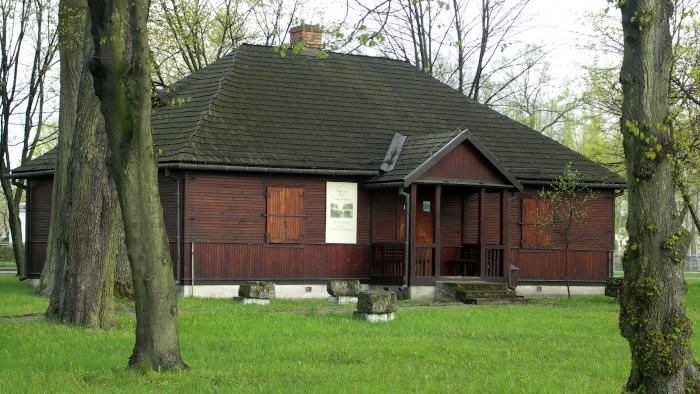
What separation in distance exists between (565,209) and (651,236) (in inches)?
670

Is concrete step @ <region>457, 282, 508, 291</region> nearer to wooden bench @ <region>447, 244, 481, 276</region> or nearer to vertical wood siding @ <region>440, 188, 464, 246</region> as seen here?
wooden bench @ <region>447, 244, 481, 276</region>

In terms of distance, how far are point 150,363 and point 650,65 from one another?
6.33 meters

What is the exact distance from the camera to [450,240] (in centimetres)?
2403

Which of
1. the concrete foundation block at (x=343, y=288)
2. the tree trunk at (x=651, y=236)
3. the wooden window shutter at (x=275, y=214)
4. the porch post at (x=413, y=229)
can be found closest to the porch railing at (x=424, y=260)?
the porch post at (x=413, y=229)

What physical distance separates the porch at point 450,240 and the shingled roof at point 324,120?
146cm

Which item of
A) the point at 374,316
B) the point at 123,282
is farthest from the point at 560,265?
the point at 123,282

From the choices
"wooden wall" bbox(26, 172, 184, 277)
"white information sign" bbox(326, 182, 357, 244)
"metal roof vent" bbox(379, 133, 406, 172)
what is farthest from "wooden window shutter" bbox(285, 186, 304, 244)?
"wooden wall" bbox(26, 172, 184, 277)

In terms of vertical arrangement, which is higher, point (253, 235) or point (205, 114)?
point (205, 114)

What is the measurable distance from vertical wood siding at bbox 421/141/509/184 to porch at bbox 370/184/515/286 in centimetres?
36

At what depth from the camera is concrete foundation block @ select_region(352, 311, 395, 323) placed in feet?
50.4

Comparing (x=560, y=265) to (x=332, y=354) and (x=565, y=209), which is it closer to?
(x=565, y=209)

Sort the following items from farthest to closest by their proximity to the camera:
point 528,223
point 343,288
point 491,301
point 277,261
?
1. point 528,223
2. point 277,261
3. point 491,301
4. point 343,288

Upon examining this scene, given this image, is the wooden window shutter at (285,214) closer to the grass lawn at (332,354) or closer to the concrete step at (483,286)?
the concrete step at (483,286)

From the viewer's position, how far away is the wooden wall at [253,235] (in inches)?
820
